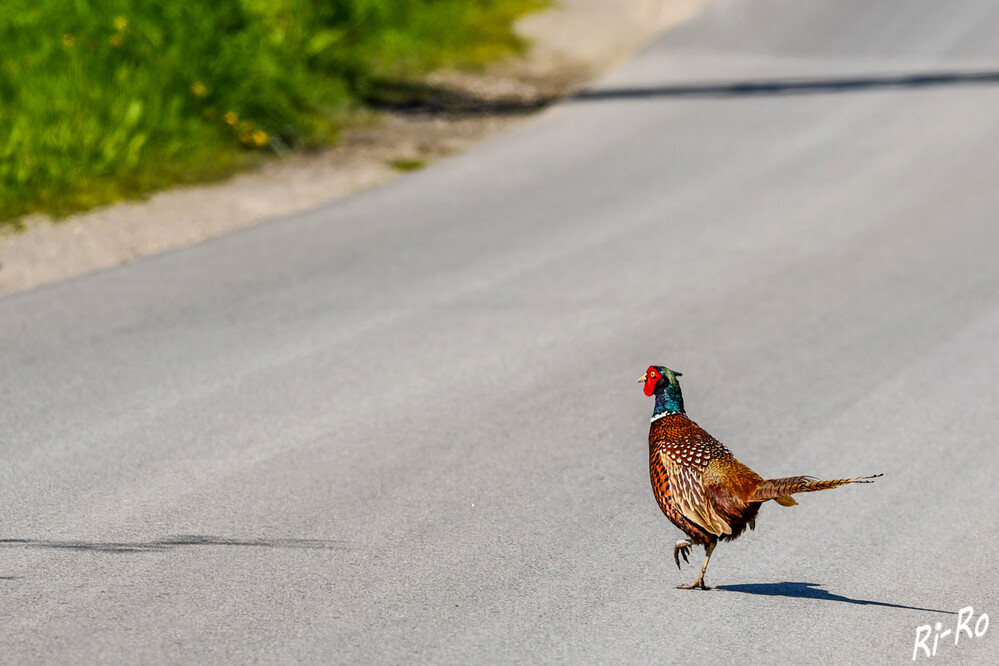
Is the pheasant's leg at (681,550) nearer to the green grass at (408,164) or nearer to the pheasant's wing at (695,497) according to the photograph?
the pheasant's wing at (695,497)

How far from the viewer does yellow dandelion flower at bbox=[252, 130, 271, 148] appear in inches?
547

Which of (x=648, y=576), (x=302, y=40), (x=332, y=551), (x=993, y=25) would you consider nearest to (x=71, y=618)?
(x=332, y=551)

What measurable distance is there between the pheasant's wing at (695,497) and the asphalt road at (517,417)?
20.6 inches

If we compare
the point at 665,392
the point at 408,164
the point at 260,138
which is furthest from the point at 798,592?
the point at 260,138

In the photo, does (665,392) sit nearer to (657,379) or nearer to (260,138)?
(657,379)

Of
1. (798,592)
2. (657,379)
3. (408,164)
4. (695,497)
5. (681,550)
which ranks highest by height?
(657,379)

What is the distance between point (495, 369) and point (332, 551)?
9.23 feet

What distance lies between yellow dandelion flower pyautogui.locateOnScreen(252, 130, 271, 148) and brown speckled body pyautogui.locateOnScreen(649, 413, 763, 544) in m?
9.43

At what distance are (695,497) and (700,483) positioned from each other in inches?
2.5

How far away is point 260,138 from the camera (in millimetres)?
13906

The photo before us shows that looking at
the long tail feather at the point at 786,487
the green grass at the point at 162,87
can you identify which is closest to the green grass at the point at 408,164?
the green grass at the point at 162,87

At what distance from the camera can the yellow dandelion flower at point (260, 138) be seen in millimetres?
13906

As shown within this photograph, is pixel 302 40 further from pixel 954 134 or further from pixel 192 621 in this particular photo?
pixel 192 621

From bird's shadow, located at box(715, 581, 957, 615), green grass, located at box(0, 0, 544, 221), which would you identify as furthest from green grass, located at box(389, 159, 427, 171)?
bird's shadow, located at box(715, 581, 957, 615)
